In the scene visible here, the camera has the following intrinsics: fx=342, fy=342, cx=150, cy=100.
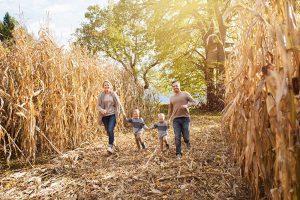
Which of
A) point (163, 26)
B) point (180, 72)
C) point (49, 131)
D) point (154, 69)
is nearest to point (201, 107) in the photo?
point (180, 72)

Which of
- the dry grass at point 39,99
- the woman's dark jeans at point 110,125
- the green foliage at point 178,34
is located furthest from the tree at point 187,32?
the woman's dark jeans at point 110,125

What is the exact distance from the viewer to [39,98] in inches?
242

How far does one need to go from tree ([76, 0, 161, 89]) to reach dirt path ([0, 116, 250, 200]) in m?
21.4

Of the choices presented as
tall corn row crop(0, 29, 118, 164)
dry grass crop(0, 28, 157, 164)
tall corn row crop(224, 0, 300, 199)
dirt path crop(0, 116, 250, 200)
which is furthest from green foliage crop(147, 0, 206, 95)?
tall corn row crop(224, 0, 300, 199)

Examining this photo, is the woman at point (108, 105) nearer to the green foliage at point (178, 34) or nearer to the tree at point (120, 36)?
the green foliage at point (178, 34)

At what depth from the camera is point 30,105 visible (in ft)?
18.4

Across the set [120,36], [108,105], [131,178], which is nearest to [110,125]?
[108,105]

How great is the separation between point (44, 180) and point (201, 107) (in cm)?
1271

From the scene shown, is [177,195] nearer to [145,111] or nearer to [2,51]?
[2,51]

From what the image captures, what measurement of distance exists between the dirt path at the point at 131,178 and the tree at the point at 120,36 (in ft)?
70.2

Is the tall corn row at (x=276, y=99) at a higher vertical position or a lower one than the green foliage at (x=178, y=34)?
lower

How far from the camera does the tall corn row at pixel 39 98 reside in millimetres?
5668

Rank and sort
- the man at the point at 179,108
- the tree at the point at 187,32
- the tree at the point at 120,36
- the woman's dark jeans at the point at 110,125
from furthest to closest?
the tree at the point at 120,36 → the tree at the point at 187,32 → the woman's dark jeans at the point at 110,125 → the man at the point at 179,108

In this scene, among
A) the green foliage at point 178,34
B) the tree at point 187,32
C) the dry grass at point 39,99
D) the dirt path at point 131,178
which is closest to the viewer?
the dirt path at point 131,178
